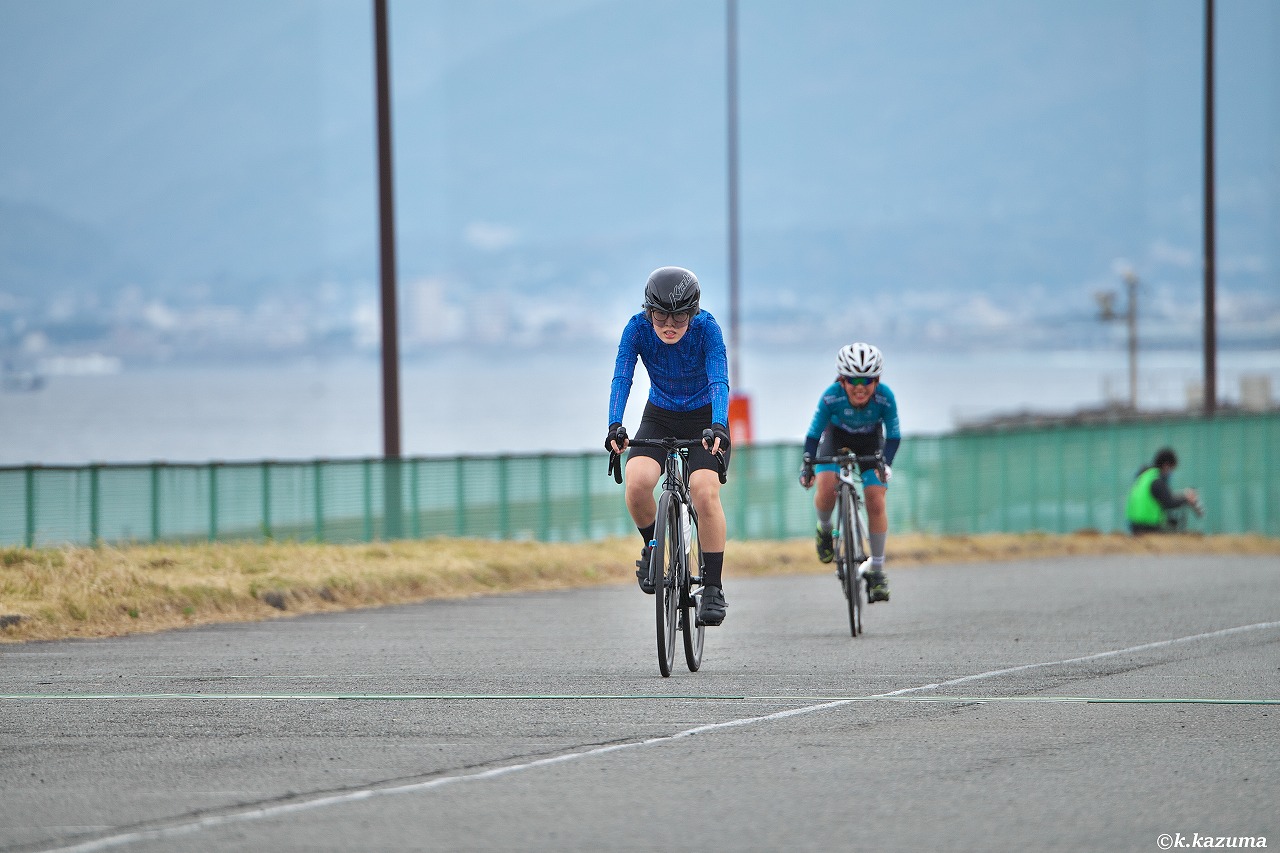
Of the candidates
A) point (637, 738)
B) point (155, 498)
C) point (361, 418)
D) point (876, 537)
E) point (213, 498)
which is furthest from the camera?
point (361, 418)

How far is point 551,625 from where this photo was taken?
13.1 m

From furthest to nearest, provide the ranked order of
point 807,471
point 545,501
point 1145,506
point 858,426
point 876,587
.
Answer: point 1145,506 < point 545,501 < point 858,426 < point 807,471 < point 876,587

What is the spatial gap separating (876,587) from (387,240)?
9.60 meters

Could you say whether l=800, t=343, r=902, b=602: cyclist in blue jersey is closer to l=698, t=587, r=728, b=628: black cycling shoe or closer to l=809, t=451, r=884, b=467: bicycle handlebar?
l=809, t=451, r=884, b=467: bicycle handlebar

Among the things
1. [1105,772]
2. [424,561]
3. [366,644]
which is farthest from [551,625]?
[1105,772]

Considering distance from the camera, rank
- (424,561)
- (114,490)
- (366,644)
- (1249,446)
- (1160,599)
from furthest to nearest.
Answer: (1249,446) < (114,490) < (424,561) < (1160,599) < (366,644)

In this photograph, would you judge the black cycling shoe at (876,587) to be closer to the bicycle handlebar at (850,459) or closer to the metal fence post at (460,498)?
the bicycle handlebar at (850,459)

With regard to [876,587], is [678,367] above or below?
above

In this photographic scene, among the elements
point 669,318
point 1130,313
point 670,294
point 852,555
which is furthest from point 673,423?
point 1130,313

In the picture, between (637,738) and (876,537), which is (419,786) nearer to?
(637,738)

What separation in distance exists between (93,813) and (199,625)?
6.70 m

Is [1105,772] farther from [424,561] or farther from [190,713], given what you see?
[424,561]

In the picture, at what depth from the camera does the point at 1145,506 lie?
2584 centimetres

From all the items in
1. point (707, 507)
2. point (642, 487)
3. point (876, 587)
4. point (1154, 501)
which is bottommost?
point (876, 587)
